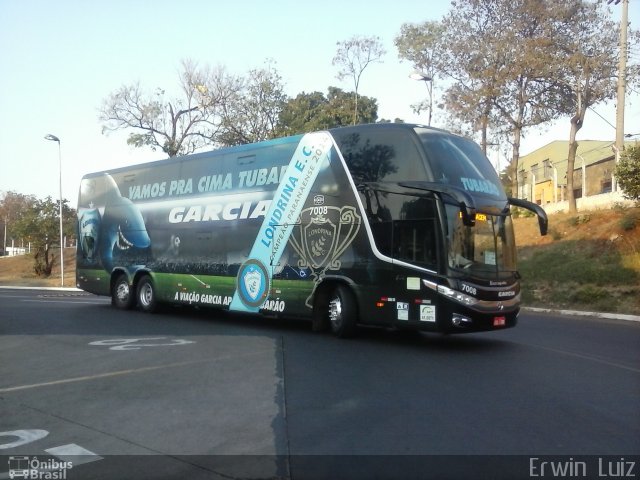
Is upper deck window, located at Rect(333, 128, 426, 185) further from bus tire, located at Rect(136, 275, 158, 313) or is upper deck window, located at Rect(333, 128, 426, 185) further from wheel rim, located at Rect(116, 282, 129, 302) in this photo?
wheel rim, located at Rect(116, 282, 129, 302)

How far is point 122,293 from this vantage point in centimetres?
1855

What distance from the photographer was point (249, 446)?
19.7ft

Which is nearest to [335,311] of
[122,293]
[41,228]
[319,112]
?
[122,293]

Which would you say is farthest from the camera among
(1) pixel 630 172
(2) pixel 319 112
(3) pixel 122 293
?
(2) pixel 319 112

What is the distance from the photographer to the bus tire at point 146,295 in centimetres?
1736

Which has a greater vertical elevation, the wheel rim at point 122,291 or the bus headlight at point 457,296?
the bus headlight at point 457,296

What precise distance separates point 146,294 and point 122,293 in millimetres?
1193

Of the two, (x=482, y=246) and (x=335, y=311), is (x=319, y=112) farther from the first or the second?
(x=482, y=246)

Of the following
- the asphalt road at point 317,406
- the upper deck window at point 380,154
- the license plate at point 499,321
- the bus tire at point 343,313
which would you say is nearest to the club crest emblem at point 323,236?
the bus tire at point 343,313

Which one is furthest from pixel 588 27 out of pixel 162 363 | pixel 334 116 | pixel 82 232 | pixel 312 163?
pixel 162 363

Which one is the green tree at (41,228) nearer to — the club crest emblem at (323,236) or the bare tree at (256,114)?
the bare tree at (256,114)

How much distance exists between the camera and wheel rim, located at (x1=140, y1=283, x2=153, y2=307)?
17547mm

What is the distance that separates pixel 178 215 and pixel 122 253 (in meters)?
2.87

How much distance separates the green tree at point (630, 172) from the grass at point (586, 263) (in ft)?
4.97
